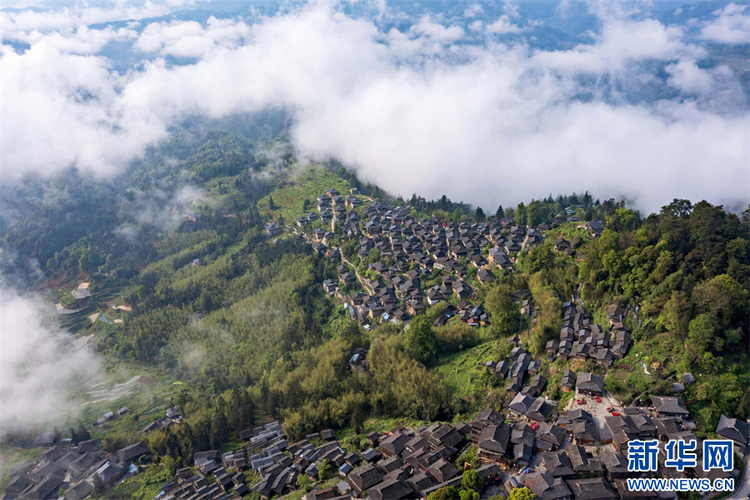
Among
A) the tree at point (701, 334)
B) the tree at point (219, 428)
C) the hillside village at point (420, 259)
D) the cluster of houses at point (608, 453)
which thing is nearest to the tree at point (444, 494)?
the cluster of houses at point (608, 453)

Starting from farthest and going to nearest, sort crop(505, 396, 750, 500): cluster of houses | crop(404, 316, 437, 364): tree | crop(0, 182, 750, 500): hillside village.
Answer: crop(404, 316, 437, 364): tree
crop(0, 182, 750, 500): hillside village
crop(505, 396, 750, 500): cluster of houses

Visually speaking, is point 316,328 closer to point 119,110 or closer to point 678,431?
point 678,431

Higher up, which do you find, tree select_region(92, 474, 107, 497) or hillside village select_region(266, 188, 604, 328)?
hillside village select_region(266, 188, 604, 328)

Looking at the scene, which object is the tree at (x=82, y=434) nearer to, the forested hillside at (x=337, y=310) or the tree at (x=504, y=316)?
the forested hillside at (x=337, y=310)

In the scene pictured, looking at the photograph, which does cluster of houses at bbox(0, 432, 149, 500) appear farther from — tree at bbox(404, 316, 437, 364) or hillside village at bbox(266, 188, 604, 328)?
hillside village at bbox(266, 188, 604, 328)

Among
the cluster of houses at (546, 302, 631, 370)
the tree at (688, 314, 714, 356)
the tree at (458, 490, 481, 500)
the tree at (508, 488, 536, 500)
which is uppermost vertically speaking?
the tree at (688, 314, 714, 356)

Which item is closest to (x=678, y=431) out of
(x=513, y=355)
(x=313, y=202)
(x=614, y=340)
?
(x=614, y=340)

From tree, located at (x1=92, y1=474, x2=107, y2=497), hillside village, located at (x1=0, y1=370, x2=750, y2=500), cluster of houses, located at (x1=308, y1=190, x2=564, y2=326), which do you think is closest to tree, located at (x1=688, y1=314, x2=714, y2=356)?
hillside village, located at (x1=0, y1=370, x2=750, y2=500)
